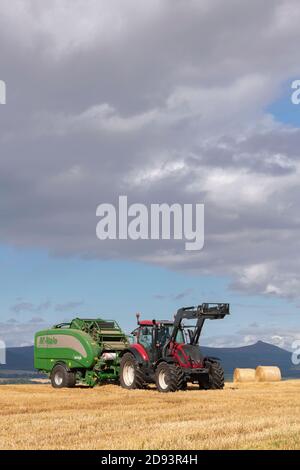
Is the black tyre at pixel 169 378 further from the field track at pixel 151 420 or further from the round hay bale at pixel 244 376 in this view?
the round hay bale at pixel 244 376

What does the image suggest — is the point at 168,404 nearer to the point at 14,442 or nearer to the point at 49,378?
the point at 14,442

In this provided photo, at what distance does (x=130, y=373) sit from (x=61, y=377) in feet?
12.8

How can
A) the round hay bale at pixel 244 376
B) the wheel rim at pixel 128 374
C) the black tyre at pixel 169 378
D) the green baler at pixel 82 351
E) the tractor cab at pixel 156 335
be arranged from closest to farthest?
the black tyre at pixel 169 378, the tractor cab at pixel 156 335, the wheel rim at pixel 128 374, the green baler at pixel 82 351, the round hay bale at pixel 244 376

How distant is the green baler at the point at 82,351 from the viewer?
27812 millimetres

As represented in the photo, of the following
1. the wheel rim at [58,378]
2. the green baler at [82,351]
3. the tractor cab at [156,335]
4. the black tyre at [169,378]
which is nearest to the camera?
the black tyre at [169,378]

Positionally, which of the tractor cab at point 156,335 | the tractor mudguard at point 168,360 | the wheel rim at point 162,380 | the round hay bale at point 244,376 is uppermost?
the tractor cab at point 156,335

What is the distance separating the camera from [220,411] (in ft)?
59.6

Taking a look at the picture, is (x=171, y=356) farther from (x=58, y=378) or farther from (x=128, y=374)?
(x=58, y=378)

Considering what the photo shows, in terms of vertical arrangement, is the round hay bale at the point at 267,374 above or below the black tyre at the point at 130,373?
below

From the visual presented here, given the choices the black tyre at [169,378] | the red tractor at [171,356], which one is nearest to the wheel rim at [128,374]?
the red tractor at [171,356]

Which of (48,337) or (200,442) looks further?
(48,337)
